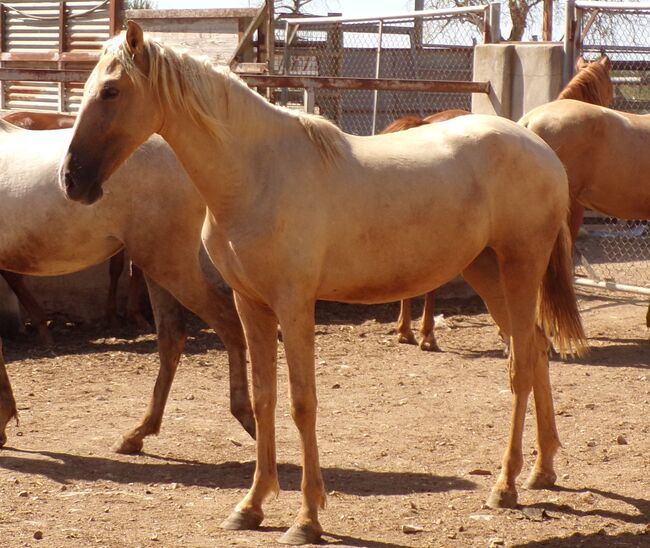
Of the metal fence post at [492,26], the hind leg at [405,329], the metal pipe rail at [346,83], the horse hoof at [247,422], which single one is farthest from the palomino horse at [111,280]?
the metal fence post at [492,26]

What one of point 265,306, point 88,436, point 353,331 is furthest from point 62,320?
point 265,306

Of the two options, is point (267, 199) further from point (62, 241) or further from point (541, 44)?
point (541, 44)

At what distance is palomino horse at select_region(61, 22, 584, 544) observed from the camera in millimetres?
3951

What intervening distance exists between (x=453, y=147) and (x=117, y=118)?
1.42 meters

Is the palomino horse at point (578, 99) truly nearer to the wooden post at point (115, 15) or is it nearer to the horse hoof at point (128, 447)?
the horse hoof at point (128, 447)

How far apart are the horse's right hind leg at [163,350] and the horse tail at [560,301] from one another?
1936 mm

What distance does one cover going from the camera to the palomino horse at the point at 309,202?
156 inches

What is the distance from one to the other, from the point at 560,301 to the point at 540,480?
2.71ft

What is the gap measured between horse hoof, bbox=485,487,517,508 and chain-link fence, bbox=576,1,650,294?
5.12 meters

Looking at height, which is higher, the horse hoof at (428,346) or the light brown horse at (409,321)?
the light brown horse at (409,321)

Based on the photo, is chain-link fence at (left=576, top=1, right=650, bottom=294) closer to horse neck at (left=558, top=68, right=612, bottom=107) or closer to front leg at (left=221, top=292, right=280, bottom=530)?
horse neck at (left=558, top=68, right=612, bottom=107)

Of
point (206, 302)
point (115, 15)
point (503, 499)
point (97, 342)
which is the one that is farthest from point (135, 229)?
point (115, 15)

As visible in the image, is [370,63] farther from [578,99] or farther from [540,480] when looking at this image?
[540,480]

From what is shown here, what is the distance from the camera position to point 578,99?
8477 millimetres
